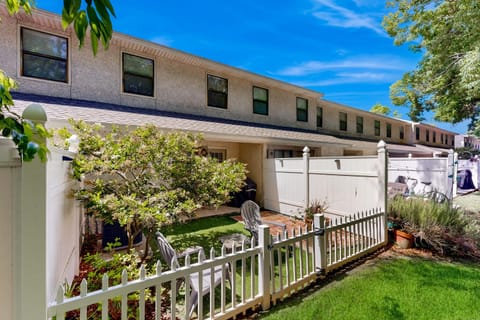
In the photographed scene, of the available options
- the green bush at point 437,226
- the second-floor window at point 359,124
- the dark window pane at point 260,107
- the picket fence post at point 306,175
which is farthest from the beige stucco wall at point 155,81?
the second-floor window at point 359,124

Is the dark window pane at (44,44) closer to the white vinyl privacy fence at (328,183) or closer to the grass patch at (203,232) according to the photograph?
the grass patch at (203,232)

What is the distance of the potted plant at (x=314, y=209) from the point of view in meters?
7.06

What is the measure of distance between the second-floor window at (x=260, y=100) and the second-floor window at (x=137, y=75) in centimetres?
530

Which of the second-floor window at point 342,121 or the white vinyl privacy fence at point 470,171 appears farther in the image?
the second-floor window at point 342,121

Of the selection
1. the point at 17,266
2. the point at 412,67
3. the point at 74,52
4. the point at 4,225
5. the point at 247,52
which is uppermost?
the point at 247,52

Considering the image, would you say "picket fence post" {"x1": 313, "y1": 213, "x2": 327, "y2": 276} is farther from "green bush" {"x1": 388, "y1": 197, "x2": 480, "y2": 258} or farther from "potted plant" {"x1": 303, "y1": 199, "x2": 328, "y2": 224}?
"green bush" {"x1": 388, "y1": 197, "x2": 480, "y2": 258}

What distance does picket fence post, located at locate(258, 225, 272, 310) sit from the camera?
354cm

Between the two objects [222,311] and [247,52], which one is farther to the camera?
[247,52]

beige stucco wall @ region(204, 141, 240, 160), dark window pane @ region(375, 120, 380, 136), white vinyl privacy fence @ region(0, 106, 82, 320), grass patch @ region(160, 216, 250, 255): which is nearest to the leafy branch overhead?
white vinyl privacy fence @ region(0, 106, 82, 320)

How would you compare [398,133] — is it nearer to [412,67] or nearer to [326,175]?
[412,67]

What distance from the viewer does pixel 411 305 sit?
11.6ft

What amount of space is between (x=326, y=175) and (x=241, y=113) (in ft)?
19.0

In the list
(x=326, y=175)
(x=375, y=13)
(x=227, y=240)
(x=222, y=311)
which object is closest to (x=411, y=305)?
(x=222, y=311)

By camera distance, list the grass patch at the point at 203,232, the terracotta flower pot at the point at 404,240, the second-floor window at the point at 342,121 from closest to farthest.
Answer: the terracotta flower pot at the point at 404,240 → the grass patch at the point at 203,232 → the second-floor window at the point at 342,121
